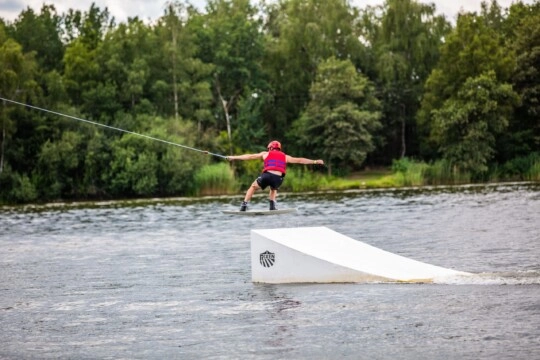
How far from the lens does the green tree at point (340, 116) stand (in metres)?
84.0

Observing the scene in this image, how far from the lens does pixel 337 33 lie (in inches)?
3607

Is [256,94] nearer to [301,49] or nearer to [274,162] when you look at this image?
[301,49]

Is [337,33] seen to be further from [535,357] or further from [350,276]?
[535,357]

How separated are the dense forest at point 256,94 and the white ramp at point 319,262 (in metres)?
54.1

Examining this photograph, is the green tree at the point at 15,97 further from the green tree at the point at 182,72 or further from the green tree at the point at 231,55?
the green tree at the point at 231,55

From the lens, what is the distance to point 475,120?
7906 centimetres

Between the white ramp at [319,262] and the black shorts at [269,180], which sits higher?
the black shorts at [269,180]

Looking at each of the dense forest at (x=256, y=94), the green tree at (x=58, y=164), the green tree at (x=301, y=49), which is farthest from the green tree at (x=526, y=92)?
the green tree at (x=58, y=164)

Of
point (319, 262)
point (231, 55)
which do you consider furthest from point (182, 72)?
point (319, 262)

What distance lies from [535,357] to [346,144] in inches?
2799

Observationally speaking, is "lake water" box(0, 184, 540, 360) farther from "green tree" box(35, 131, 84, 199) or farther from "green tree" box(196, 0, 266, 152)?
"green tree" box(196, 0, 266, 152)

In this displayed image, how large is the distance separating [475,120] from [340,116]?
37.9 ft

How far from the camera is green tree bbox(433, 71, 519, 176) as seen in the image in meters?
77.3

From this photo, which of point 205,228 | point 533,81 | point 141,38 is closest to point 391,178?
point 533,81
